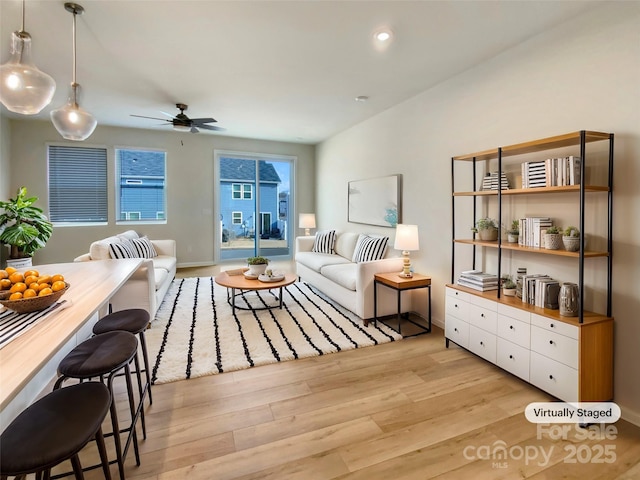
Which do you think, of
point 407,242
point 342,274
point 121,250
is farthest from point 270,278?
point 121,250

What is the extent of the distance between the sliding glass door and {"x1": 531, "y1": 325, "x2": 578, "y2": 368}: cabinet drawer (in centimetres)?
594

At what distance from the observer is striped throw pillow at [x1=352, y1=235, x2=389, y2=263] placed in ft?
14.3

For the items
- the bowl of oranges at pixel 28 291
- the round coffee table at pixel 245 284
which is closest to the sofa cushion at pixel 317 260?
the round coffee table at pixel 245 284

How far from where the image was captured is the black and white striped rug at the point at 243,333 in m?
2.79

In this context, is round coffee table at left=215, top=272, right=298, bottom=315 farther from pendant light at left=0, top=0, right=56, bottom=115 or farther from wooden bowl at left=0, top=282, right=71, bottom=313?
pendant light at left=0, top=0, right=56, bottom=115

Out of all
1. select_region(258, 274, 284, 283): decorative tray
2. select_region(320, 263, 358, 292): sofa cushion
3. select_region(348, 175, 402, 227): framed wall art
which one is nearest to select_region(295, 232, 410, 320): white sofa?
select_region(320, 263, 358, 292): sofa cushion

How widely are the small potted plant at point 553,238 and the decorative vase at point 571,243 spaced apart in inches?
2.7

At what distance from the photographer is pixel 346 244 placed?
530cm

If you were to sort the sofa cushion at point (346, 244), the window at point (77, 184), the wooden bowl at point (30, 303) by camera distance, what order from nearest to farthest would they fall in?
the wooden bowl at point (30, 303), the sofa cushion at point (346, 244), the window at point (77, 184)

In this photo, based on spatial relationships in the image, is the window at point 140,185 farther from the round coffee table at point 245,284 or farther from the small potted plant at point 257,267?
the small potted plant at point 257,267

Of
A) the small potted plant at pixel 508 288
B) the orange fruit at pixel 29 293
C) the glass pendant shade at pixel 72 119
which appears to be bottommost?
the small potted plant at pixel 508 288

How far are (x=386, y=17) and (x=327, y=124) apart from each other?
3.22m

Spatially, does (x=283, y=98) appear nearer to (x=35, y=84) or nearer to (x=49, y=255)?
(x=35, y=84)

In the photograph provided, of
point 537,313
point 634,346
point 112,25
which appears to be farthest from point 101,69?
point 634,346
